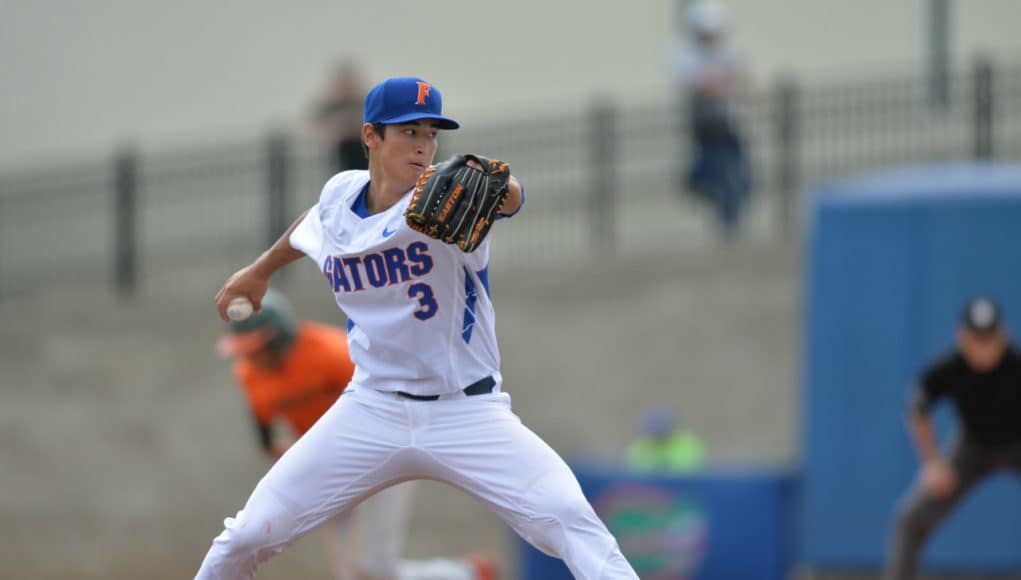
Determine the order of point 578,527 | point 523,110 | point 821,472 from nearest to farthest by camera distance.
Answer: point 578,527 → point 821,472 → point 523,110

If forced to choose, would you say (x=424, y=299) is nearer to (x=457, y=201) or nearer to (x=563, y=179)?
(x=457, y=201)

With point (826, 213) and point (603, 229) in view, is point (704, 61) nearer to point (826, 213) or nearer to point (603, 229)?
point (603, 229)

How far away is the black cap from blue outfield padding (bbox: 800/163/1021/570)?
7.59 ft

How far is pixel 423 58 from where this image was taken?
1989 centimetres

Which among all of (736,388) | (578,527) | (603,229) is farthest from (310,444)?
(603,229)

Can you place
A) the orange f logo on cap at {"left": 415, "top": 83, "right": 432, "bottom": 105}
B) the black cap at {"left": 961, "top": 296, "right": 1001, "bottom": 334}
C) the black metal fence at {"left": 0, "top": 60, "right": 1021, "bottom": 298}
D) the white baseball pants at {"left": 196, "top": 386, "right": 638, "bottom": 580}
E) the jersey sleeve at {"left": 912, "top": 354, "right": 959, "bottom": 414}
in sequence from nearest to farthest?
the white baseball pants at {"left": 196, "top": 386, "right": 638, "bottom": 580}
the orange f logo on cap at {"left": 415, "top": 83, "right": 432, "bottom": 105}
the black cap at {"left": 961, "top": 296, "right": 1001, "bottom": 334}
the jersey sleeve at {"left": 912, "top": 354, "right": 959, "bottom": 414}
the black metal fence at {"left": 0, "top": 60, "right": 1021, "bottom": 298}

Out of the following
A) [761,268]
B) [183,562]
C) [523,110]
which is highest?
[523,110]

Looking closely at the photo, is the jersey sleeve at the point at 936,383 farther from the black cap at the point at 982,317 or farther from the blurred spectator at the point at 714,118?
the blurred spectator at the point at 714,118

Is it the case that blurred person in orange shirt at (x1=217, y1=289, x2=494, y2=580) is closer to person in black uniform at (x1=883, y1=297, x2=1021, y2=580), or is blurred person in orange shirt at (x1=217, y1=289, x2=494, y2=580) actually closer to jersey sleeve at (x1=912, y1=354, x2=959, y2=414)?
person in black uniform at (x1=883, y1=297, x2=1021, y2=580)

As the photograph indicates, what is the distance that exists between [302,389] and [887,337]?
522 cm

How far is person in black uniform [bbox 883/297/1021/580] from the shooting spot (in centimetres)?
1065

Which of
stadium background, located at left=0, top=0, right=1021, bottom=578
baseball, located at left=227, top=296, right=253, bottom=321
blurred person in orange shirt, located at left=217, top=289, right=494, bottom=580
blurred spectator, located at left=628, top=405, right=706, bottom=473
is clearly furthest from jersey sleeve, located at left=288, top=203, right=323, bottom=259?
stadium background, located at left=0, top=0, right=1021, bottom=578

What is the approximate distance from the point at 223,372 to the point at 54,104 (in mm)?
4725

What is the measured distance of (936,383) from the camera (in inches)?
426
